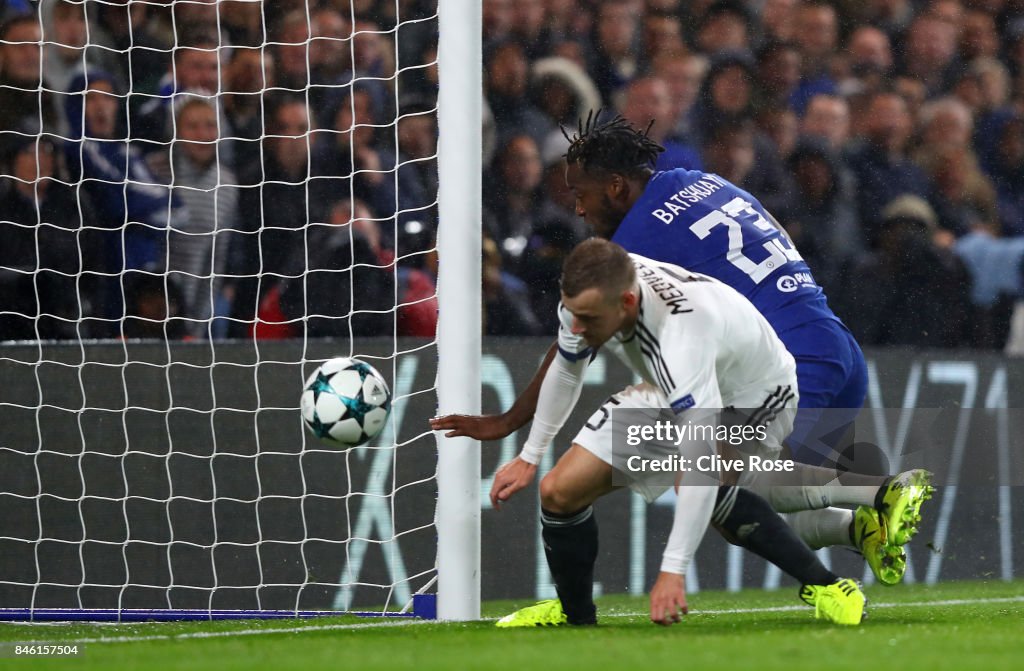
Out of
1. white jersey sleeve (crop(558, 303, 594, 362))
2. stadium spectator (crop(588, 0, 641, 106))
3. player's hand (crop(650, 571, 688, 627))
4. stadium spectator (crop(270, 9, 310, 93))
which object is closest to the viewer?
player's hand (crop(650, 571, 688, 627))

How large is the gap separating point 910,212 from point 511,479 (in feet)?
12.7

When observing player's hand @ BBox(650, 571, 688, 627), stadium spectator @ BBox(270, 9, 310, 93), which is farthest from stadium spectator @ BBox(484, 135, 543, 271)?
player's hand @ BBox(650, 571, 688, 627)

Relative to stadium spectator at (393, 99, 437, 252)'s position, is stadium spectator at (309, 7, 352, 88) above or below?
above

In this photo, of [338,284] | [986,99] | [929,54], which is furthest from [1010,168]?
[338,284]

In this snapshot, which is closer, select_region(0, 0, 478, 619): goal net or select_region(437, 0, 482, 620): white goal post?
select_region(437, 0, 482, 620): white goal post

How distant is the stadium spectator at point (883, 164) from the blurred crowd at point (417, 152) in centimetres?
1

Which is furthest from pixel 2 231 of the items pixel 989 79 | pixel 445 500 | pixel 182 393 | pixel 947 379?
pixel 989 79

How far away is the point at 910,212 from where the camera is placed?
763cm

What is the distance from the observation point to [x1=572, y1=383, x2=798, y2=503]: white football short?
451 centimetres

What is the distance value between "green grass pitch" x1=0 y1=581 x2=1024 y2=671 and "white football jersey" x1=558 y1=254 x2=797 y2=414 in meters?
0.69

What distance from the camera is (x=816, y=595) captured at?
454 centimetres

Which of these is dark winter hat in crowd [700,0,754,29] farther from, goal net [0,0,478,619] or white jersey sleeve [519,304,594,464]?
white jersey sleeve [519,304,594,464]

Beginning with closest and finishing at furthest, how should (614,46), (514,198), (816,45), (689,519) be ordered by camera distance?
(689,519) < (514,198) < (614,46) < (816,45)

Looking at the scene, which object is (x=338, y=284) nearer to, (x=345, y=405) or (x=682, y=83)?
(x=345, y=405)
